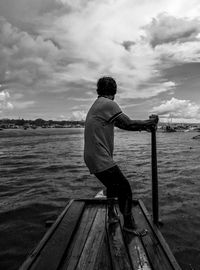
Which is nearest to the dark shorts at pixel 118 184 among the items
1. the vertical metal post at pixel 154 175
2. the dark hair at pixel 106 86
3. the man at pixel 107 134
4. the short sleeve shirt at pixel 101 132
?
the man at pixel 107 134

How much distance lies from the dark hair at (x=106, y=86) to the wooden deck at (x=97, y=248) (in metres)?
2.50

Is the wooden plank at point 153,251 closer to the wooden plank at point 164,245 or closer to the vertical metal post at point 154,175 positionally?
the wooden plank at point 164,245

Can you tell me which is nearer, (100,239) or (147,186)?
(100,239)

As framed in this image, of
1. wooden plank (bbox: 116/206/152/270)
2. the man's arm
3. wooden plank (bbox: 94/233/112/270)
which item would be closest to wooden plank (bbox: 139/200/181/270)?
wooden plank (bbox: 116/206/152/270)

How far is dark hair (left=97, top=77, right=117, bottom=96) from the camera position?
4.33 meters

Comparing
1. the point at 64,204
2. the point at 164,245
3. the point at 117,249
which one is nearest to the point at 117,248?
the point at 117,249

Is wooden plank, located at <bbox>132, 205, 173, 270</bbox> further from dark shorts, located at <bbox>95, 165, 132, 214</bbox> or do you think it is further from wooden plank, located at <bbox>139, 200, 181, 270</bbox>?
dark shorts, located at <bbox>95, 165, 132, 214</bbox>

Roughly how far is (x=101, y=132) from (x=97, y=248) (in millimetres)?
1854

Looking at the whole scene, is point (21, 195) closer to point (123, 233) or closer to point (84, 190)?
point (84, 190)

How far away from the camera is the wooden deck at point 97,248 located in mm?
3417

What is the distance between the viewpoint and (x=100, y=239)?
4270mm

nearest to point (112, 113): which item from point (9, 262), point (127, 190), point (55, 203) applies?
point (127, 190)

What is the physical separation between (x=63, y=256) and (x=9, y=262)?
263 centimetres

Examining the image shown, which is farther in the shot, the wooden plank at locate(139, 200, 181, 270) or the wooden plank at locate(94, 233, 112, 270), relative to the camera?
the wooden plank at locate(94, 233, 112, 270)
